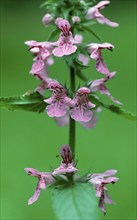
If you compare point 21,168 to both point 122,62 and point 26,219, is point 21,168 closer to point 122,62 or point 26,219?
point 26,219

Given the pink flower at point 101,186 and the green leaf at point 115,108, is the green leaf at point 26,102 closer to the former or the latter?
the green leaf at point 115,108

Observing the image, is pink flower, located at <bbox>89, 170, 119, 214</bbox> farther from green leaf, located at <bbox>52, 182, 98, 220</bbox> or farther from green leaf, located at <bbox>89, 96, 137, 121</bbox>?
green leaf, located at <bbox>89, 96, 137, 121</bbox>

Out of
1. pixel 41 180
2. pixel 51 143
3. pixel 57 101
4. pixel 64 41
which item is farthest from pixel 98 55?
pixel 51 143

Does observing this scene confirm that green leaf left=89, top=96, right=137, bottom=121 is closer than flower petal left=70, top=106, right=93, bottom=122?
No

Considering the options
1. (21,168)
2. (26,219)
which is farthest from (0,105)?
(21,168)

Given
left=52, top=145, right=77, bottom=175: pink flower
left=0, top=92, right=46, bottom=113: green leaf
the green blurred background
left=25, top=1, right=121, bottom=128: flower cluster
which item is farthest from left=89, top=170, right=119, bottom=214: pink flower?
the green blurred background

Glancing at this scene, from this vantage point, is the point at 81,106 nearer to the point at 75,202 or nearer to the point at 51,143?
the point at 75,202
